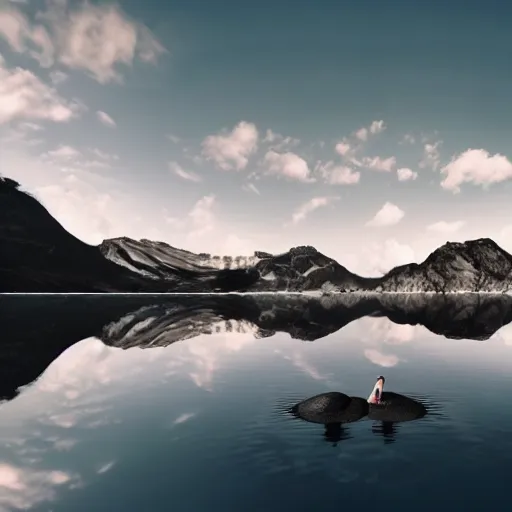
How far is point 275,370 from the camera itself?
54.3m

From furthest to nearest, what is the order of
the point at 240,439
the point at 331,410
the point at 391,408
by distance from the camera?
the point at 391,408 < the point at 331,410 < the point at 240,439

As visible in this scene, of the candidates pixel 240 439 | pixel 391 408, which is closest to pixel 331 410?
pixel 391 408

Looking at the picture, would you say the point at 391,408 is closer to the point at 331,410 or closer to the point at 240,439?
the point at 331,410

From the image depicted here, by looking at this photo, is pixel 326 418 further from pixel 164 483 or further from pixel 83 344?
pixel 83 344

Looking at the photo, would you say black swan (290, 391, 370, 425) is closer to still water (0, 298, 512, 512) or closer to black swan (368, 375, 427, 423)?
black swan (368, 375, 427, 423)

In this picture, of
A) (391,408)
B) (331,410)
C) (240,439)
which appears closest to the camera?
(240,439)

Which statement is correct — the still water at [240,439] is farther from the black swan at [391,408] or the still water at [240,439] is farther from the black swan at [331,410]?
the black swan at [331,410]

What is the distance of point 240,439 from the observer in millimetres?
28562

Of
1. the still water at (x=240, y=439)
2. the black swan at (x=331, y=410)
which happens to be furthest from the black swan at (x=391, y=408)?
the still water at (x=240, y=439)

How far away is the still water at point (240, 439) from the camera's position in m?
20.8

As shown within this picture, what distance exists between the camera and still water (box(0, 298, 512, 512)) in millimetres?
20828

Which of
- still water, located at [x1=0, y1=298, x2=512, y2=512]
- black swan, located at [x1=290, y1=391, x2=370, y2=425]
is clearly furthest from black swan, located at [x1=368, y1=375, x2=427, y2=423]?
still water, located at [x1=0, y1=298, x2=512, y2=512]

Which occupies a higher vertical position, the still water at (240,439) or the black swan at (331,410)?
the black swan at (331,410)

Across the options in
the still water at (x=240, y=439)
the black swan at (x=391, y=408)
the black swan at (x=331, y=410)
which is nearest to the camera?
the still water at (x=240, y=439)
